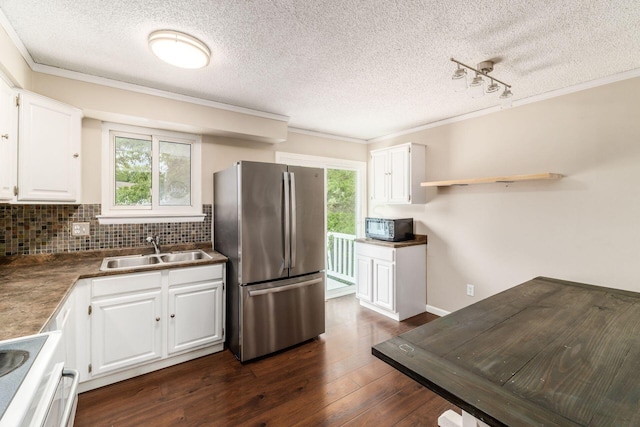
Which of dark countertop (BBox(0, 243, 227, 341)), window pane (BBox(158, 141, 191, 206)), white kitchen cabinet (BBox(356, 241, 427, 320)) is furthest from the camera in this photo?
white kitchen cabinet (BBox(356, 241, 427, 320))

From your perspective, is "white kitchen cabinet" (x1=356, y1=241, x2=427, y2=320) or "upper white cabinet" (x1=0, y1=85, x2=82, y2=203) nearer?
"upper white cabinet" (x1=0, y1=85, x2=82, y2=203)

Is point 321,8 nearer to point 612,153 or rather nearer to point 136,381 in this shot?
point 612,153

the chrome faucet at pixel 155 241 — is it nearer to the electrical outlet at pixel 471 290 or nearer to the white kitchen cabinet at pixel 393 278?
the white kitchen cabinet at pixel 393 278

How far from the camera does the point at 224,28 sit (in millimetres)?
1689

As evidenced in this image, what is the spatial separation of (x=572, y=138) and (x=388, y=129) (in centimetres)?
195

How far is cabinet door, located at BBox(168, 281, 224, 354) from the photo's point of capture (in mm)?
2391

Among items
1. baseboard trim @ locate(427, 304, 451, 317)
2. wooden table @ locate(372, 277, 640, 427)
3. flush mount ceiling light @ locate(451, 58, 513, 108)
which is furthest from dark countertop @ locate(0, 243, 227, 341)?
baseboard trim @ locate(427, 304, 451, 317)

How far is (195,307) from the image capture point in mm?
2496

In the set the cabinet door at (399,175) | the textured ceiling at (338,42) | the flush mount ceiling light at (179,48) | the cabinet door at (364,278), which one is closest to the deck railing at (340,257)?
the cabinet door at (364,278)

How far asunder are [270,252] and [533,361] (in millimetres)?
2020

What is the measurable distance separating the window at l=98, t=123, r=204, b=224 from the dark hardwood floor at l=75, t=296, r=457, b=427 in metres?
1.45

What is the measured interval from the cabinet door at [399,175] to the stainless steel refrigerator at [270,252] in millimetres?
1187

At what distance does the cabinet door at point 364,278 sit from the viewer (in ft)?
11.9

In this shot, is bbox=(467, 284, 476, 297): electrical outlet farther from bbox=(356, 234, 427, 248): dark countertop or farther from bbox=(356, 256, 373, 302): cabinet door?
bbox=(356, 256, 373, 302): cabinet door
